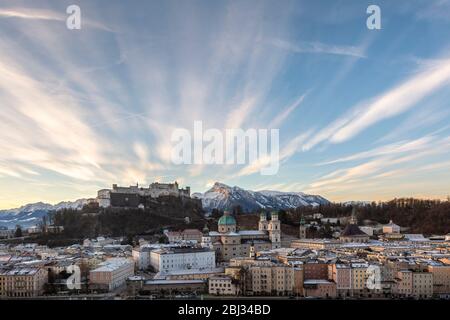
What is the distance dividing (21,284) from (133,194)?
996 cm

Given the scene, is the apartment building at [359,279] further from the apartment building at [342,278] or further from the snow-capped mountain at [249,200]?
the snow-capped mountain at [249,200]

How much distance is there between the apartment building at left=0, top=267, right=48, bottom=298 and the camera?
7.09m

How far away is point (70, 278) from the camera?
7.74 metres

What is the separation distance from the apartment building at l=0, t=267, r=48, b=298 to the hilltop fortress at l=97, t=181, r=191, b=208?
889cm

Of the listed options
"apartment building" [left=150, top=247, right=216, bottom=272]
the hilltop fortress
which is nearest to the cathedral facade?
"apartment building" [left=150, top=247, right=216, bottom=272]

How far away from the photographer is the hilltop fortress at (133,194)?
1658cm

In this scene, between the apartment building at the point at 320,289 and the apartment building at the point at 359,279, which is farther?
the apartment building at the point at 359,279

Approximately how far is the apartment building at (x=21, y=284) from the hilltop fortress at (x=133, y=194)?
29.2ft

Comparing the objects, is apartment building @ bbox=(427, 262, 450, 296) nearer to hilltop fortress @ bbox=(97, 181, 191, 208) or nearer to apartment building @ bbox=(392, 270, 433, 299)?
apartment building @ bbox=(392, 270, 433, 299)

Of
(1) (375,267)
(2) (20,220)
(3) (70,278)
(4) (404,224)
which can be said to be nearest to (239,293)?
(1) (375,267)

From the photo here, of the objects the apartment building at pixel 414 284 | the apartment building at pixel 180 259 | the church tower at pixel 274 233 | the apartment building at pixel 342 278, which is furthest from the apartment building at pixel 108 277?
the church tower at pixel 274 233

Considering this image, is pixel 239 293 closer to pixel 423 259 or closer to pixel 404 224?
pixel 423 259

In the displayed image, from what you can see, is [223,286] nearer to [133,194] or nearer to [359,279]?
[359,279]

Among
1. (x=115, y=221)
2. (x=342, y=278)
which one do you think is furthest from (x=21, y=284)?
(x=115, y=221)
